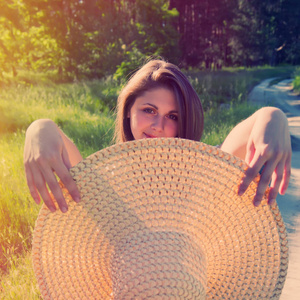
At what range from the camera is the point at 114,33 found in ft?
44.9

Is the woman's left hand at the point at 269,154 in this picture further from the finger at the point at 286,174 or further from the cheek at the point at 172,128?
the cheek at the point at 172,128

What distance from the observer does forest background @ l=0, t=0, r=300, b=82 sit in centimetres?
1120

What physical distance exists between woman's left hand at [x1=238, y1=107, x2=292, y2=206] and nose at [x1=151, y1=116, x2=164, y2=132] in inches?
22.6

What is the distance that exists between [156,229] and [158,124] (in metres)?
0.74

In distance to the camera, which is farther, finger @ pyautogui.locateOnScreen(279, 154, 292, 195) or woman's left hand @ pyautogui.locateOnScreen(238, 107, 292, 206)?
finger @ pyautogui.locateOnScreen(279, 154, 292, 195)

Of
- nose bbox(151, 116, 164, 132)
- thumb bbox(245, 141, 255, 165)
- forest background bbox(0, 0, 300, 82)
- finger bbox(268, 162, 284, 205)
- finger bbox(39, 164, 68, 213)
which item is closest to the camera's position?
finger bbox(39, 164, 68, 213)

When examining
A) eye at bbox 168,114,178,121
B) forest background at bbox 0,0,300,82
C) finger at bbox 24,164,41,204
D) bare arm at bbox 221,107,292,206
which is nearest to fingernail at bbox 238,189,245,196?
bare arm at bbox 221,107,292,206

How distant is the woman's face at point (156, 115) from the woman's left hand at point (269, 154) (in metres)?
0.59

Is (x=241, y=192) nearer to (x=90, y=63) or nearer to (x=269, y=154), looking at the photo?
(x=269, y=154)

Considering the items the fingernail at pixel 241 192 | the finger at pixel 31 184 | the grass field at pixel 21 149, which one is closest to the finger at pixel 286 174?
the fingernail at pixel 241 192

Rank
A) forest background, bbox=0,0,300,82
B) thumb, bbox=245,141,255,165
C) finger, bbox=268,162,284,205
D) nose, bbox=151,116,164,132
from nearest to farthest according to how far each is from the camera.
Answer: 1. finger, bbox=268,162,284,205
2. thumb, bbox=245,141,255,165
3. nose, bbox=151,116,164,132
4. forest background, bbox=0,0,300,82

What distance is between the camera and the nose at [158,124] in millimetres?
1776

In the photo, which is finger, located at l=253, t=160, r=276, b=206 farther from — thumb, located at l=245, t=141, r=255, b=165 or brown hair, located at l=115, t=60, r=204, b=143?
brown hair, located at l=115, t=60, r=204, b=143

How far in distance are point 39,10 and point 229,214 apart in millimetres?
12706
